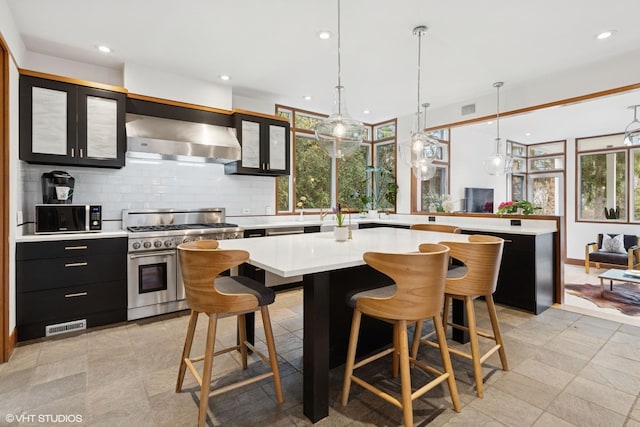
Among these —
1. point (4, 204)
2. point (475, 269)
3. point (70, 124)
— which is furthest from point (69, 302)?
point (475, 269)

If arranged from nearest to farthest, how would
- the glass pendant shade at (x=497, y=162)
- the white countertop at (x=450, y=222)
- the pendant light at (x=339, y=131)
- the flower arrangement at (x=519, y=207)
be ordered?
1. the pendant light at (x=339, y=131)
2. the white countertop at (x=450, y=222)
3. the flower arrangement at (x=519, y=207)
4. the glass pendant shade at (x=497, y=162)

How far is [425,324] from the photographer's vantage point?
321 centimetres

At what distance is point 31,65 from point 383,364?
14.9 feet

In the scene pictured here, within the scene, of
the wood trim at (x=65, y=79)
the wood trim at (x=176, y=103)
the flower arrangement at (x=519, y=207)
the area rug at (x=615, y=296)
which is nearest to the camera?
the wood trim at (x=65, y=79)

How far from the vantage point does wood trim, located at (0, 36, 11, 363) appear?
2516mm

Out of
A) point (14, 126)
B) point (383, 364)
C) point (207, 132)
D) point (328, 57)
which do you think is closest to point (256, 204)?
point (207, 132)

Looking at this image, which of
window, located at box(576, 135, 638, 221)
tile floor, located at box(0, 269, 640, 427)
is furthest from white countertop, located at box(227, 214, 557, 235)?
window, located at box(576, 135, 638, 221)

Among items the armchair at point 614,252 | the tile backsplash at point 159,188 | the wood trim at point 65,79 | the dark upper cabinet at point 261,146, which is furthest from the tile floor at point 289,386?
the armchair at point 614,252

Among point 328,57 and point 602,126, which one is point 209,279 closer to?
point 328,57

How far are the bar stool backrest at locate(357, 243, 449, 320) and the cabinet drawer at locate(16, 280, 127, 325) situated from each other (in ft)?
9.22

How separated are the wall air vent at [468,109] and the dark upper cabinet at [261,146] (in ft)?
8.94

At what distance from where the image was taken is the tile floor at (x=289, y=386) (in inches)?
72.3

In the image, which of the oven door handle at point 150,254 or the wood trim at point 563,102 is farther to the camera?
the wood trim at point 563,102

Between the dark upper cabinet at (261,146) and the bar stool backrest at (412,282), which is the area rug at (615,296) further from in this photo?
the dark upper cabinet at (261,146)
